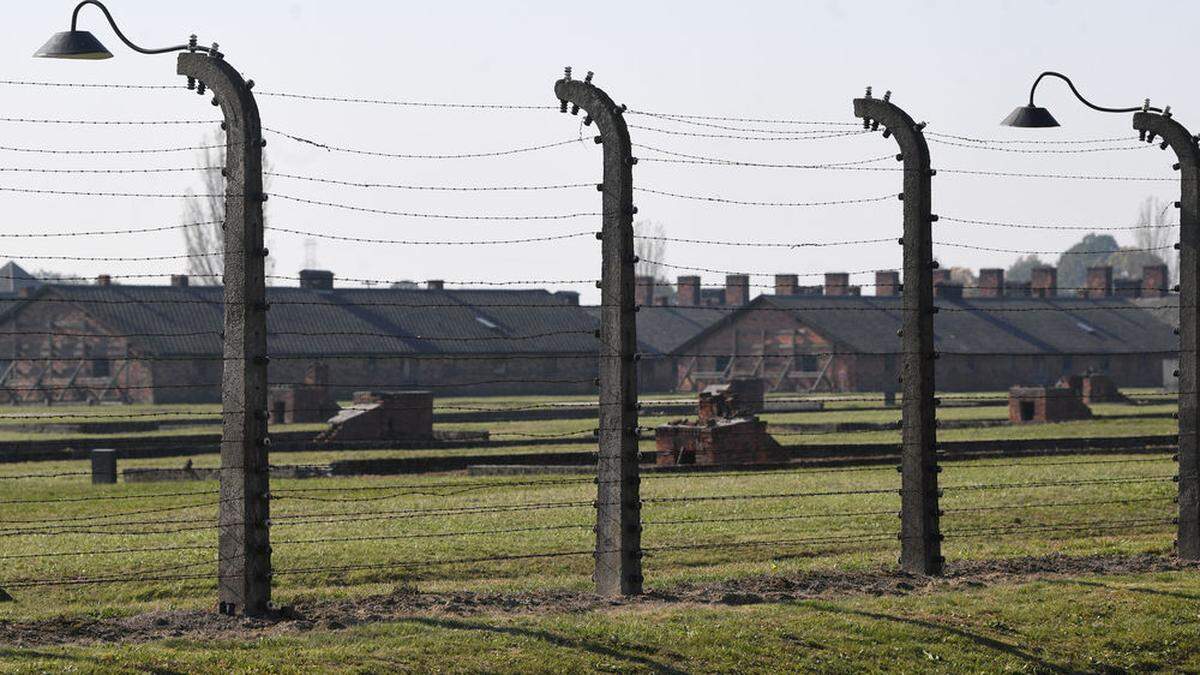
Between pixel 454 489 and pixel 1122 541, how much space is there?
33.2ft

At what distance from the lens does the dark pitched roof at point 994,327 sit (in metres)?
80.1

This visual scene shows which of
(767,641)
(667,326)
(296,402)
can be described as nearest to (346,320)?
(296,402)

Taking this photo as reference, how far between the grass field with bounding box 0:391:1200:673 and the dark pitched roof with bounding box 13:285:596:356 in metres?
44.1

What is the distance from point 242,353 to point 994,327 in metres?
76.3

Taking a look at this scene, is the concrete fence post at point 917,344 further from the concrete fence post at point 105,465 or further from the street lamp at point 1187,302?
the concrete fence post at point 105,465

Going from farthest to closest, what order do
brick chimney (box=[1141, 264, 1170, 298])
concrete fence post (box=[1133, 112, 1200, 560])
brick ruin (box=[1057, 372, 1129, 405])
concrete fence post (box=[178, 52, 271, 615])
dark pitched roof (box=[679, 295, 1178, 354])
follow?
1. brick chimney (box=[1141, 264, 1170, 298])
2. dark pitched roof (box=[679, 295, 1178, 354])
3. brick ruin (box=[1057, 372, 1129, 405])
4. concrete fence post (box=[1133, 112, 1200, 560])
5. concrete fence post (box=[178, 52, 271, 615])

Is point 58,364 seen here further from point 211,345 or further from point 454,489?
point 454,489

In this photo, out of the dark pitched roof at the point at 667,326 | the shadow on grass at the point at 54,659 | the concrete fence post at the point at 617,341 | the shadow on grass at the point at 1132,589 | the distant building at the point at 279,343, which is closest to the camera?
the shadow on grass at the point at 54,659

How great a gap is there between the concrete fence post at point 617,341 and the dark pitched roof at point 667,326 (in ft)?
245

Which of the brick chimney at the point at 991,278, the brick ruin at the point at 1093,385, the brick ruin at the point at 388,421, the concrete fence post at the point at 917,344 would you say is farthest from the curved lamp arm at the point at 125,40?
the brick chimney at the point at 991,278

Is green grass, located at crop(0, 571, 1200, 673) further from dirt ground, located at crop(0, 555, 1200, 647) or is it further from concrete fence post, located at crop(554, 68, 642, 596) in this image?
concrete fence post, located at crop(554, 68, 642, 596)

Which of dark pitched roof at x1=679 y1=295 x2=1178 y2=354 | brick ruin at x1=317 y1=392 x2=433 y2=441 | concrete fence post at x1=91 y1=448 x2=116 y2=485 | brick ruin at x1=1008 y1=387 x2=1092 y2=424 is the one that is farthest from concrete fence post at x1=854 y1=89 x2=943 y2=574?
dark pitched roof at x1=679 y1=295 x2=1178 y2=354

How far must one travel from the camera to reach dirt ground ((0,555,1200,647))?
37.6 feet

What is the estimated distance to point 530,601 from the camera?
12.9 m
